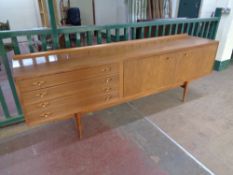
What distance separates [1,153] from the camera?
1628 millimetres

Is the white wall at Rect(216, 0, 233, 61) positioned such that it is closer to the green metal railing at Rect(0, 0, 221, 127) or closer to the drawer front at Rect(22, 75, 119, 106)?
the green metal railing at Rect(0, 0, 221, 127)

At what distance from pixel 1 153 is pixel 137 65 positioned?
1.51 m

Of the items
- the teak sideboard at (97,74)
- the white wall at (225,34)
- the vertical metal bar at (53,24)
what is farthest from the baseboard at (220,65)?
the vertical metal bar at (53,24)

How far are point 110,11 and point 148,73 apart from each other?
17.4ft

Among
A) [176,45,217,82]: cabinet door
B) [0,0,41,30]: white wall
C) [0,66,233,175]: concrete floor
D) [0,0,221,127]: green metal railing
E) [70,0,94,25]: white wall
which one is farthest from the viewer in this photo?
[70,0,94,25]: white wall

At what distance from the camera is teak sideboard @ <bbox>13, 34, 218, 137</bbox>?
1343 mm

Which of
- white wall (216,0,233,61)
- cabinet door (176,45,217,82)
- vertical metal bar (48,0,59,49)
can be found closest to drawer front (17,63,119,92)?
vertical metal bar (48,0,59,49)

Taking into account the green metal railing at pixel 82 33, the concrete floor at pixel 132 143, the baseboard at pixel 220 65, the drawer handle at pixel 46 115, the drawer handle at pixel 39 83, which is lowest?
the concrete floor at pixel 132 143

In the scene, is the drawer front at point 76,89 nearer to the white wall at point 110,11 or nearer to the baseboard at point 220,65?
the baseboard at point 220,65

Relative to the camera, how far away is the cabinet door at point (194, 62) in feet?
6.59

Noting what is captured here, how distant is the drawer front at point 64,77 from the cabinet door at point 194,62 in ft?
2.84

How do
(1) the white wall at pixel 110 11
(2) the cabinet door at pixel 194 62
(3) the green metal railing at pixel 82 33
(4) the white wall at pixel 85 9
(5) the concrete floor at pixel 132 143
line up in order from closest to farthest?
1. (5) the concrete floor at pixel 132 143
2. (3) the green metal railing at pixel 82 33
3. (2) the cabinet door at pixel 194 62
4. (1) the white wall at pixel 110 11
5. (4) the white wall at pixel 85 9

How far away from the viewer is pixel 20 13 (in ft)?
18.9

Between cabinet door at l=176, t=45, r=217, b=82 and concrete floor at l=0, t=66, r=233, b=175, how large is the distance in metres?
0.44
